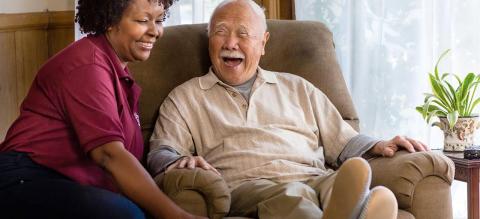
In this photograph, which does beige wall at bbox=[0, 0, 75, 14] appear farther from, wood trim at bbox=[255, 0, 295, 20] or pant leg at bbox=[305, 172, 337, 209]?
pant leg at bbox=[305, 172, 337, 209]

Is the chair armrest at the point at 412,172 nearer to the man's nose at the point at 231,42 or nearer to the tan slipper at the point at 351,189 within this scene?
the tan slipper at the point at 351,189

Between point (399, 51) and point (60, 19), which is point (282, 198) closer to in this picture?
point (399, 51)

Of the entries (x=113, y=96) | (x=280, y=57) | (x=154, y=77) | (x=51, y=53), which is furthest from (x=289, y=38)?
(x=51, y=53)

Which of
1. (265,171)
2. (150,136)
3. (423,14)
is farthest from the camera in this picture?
(423,14)

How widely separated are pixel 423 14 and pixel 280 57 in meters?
0.67

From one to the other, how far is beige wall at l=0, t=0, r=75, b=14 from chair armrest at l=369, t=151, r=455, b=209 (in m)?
1.91

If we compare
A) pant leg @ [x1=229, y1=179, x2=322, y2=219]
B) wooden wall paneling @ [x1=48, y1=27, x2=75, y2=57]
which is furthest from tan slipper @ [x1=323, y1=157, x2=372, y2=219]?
wooden wall paneling @ [x1=48, y1=27, x2=75, y2=57]

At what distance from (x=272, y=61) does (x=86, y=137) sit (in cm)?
105

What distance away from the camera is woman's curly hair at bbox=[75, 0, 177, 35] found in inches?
86.7

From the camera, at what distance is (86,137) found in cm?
197

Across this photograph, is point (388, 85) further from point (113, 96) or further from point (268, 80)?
point (113, 96)

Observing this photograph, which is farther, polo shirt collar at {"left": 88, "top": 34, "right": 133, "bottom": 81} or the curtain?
the curtain

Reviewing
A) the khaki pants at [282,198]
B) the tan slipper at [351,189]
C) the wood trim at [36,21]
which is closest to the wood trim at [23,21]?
the wood trim at [36,21]

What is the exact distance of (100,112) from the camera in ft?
6.52
